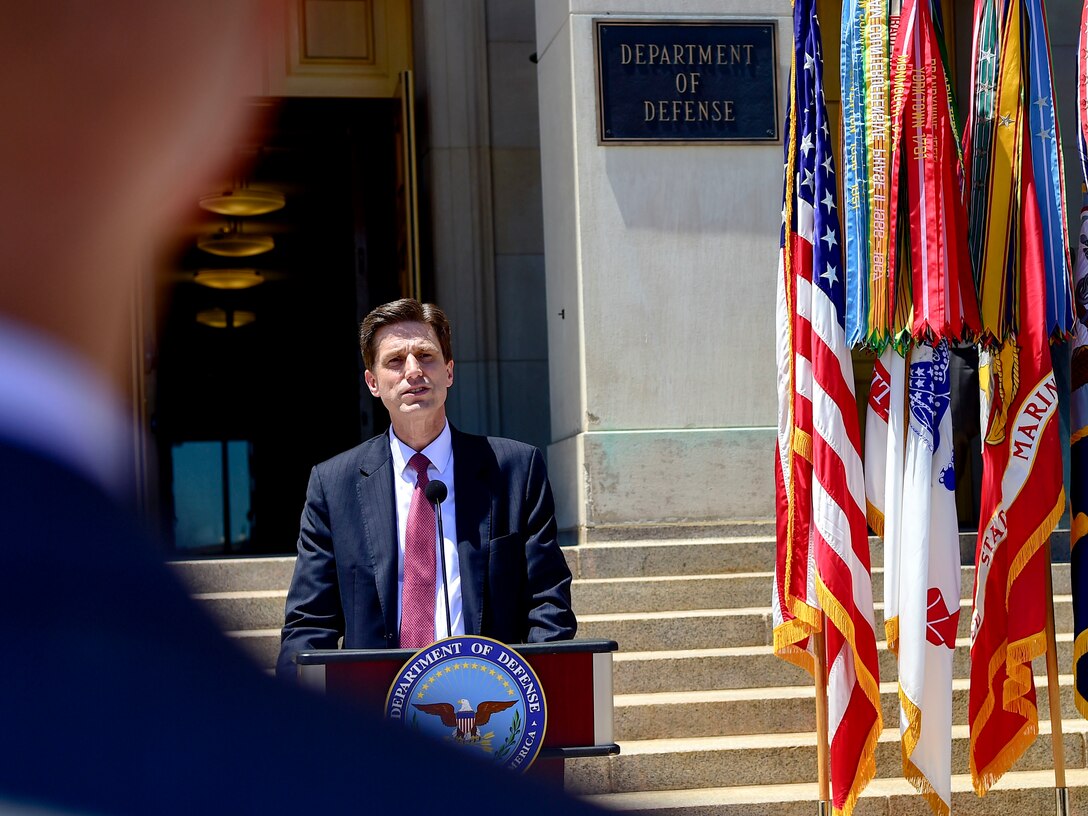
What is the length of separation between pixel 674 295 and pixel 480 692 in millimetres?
5802

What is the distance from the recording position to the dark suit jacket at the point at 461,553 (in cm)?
360

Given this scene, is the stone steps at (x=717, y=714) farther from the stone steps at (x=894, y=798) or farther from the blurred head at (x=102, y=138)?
the blurred head at (x=102, y=138)

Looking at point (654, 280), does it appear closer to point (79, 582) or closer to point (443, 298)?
point (443, 298)

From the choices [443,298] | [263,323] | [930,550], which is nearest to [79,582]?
[930,550]

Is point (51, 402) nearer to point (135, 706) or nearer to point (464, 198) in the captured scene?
point (135, 706)

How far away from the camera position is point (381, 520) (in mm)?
3707

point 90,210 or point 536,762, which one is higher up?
point 90,210

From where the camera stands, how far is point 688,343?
8039 mm

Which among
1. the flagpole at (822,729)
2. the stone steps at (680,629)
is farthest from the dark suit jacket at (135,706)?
the stone steps at (680,629)

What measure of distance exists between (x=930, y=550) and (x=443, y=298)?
597cm

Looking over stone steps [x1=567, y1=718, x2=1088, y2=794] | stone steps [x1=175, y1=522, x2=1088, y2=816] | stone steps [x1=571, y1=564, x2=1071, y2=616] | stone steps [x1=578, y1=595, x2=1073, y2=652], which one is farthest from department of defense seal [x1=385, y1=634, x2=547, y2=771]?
stone steps [x1=571, y1=564, x2=1071, y2=616]

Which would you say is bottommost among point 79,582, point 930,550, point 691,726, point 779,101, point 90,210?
point 691,726

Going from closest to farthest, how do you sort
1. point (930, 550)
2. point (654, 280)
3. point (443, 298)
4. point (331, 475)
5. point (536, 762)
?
point (536, 762), point (331, 475), point (930, 550), point (654, 280), point (443, 298)

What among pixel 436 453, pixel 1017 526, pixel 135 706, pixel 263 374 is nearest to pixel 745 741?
pixel 1017 526
